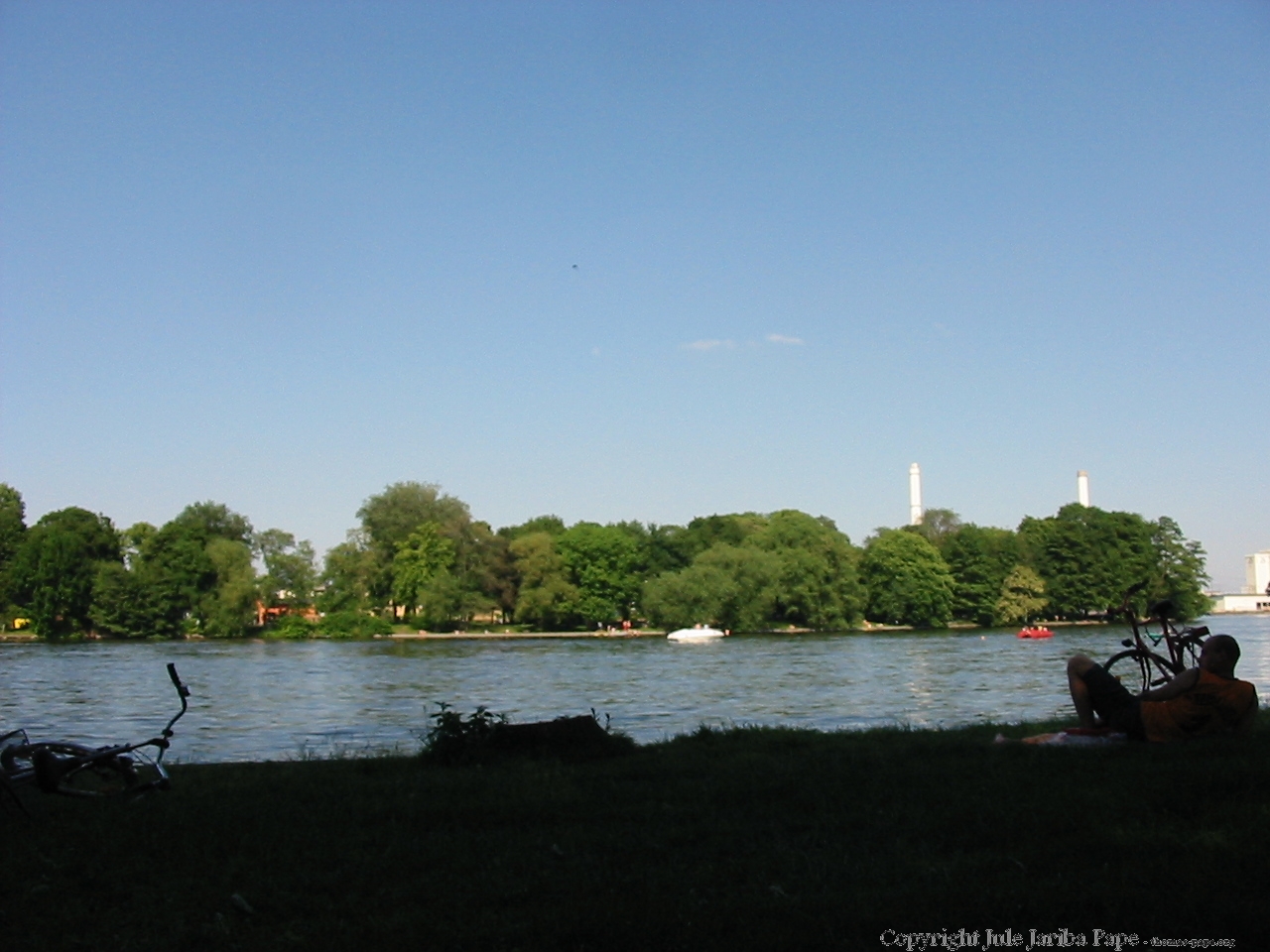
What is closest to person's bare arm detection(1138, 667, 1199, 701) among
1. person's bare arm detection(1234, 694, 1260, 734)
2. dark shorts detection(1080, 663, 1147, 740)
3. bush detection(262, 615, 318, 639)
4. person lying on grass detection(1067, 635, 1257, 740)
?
person lying on grass detection(1067, 635, 1257, 740)

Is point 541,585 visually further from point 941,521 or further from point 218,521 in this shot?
point 941,521

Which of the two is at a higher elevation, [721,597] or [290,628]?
[721,597]

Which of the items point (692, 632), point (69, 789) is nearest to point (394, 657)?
point (692, 632)

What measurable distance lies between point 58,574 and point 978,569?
7529 centimetres

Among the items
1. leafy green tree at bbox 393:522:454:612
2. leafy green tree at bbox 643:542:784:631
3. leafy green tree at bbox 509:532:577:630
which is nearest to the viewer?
leafy green tree at bbox 643:542:784:631

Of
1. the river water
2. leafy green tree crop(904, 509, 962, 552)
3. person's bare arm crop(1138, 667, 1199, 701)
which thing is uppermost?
leafy green tree crop(904, 509, 962, 552)

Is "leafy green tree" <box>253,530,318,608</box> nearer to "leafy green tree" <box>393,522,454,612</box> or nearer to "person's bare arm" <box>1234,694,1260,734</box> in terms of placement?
"leafy green tree" <box>393,522,454,612</box>

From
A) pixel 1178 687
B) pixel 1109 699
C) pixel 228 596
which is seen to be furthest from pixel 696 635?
pixel 1178 687

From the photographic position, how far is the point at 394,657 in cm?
6275

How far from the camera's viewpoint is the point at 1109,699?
8.78 meters

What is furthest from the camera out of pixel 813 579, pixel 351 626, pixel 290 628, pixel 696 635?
pixel 351 626

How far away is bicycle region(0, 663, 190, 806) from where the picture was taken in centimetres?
718

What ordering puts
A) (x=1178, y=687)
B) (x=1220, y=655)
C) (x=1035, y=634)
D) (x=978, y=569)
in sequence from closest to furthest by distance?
(x=1220, y=655), (x=1178, y=687), (x=1035, y=634), (x=978, y=569)

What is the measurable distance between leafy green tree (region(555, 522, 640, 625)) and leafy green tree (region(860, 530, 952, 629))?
20.4 m
